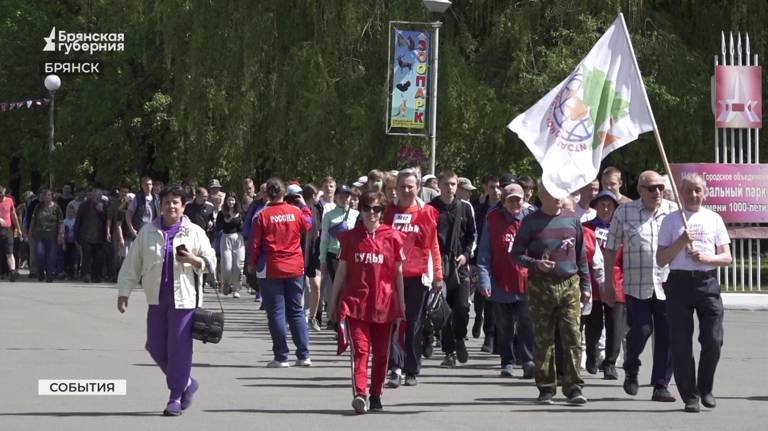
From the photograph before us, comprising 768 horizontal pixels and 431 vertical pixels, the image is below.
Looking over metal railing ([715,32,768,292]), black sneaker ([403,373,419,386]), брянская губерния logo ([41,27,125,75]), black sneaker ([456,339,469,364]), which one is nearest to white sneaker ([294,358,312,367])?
black sneaker ([456,339,469,364])

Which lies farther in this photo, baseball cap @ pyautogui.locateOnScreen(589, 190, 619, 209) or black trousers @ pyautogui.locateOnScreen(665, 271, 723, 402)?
baseball cap @ pyautogui.locateOnScreen(589, 190, 619, 209)

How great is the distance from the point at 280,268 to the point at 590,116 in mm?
3813

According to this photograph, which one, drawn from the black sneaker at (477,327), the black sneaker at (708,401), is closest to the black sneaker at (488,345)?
the black sneaker at (477,327)

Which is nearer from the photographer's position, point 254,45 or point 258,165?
point 254,45

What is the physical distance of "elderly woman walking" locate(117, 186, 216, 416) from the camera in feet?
35.8

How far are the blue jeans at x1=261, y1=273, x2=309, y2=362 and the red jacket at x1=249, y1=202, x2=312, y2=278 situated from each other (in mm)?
100

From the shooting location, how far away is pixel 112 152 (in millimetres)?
47781

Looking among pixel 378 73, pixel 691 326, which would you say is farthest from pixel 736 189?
pixel 691 326

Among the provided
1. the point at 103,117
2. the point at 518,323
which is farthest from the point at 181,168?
the point at 518,323

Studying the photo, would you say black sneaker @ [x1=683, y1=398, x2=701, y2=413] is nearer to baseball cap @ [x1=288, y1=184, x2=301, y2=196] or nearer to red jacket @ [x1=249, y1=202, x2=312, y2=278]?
red jacket @ [x1=249, y1=202, x2=312, y2=278]

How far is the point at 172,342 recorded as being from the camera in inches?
429

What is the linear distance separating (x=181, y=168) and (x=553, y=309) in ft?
105

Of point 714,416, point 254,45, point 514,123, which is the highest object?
point 254,45

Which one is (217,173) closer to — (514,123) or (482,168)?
(482,168)
